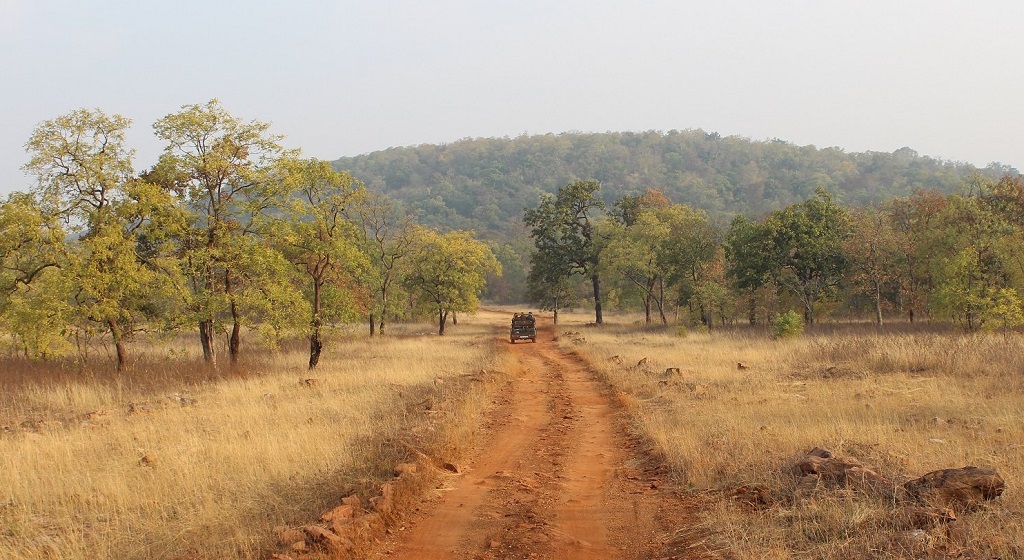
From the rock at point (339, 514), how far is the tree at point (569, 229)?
5087cm

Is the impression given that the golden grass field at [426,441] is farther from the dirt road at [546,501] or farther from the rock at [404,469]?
the dirt road at [546,501]

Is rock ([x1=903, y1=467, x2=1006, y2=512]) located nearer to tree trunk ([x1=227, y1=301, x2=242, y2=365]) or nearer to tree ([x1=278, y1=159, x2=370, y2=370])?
tree ([x1=278, y1=159, x2=370, y2=370])

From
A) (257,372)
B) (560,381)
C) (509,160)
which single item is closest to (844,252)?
(560,381)

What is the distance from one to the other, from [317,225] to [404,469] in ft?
52.8

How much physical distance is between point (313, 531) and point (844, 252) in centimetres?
3968

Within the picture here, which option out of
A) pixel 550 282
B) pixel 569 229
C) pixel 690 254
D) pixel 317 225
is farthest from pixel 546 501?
pixel 569 229

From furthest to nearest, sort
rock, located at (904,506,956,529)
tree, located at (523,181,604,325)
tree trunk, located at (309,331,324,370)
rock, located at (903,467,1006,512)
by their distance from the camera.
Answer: tree, located at (523,181,604,325)
tree trunk, located at (309,331,324,370)
rock, located at (903,467,1006,512)
rock, located at (904,506,956,529)

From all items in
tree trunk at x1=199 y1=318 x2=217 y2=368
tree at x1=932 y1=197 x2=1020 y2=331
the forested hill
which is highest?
the forested hill

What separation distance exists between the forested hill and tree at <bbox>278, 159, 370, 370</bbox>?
113261 millimetres

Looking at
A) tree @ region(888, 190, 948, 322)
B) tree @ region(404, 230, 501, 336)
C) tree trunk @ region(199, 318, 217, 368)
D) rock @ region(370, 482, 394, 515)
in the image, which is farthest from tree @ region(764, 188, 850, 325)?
rock @ region(370, 482, 394, 515)

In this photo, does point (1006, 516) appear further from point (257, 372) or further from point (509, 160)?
point (509, 160)

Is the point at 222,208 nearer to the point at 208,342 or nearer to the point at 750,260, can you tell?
the point at 208,342

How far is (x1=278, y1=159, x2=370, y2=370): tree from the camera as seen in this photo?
867 inches

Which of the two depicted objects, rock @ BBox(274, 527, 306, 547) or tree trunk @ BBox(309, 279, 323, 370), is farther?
tree trunk @ BBox(309, 279, 323, 370)
